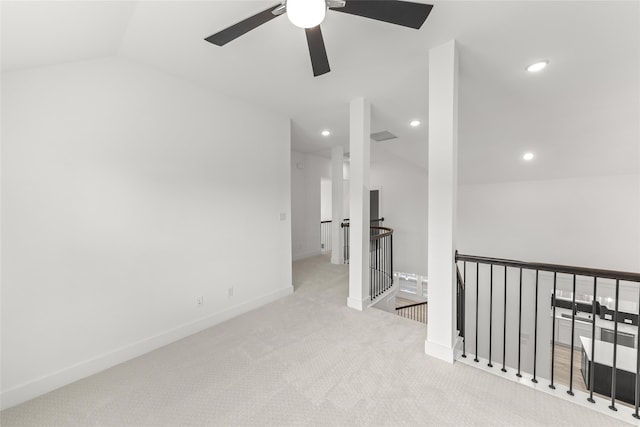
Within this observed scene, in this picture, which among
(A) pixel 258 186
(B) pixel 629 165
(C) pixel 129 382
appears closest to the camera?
(C) pixel 129 382

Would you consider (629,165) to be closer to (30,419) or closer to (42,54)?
(42,54)

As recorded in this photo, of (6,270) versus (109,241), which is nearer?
(6,270)

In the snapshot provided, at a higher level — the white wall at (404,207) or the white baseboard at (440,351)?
the white wall at (404,207)

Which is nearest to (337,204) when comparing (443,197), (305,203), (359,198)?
(305,203)

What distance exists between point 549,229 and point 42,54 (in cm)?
760

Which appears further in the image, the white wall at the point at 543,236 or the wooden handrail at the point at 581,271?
the white wall at the point at 543,236

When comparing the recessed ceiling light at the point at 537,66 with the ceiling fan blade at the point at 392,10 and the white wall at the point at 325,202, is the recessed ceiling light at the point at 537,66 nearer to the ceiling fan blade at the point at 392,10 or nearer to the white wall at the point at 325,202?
the ceiling fan blade at the point at 392,10

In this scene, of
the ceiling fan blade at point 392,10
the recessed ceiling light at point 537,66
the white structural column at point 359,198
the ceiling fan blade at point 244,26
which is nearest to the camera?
the ceiling fan blade at point 392,10

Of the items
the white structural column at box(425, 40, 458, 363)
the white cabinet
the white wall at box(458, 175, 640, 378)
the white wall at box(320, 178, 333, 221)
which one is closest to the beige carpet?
the white structural column at box(425, 40, 458, 363)

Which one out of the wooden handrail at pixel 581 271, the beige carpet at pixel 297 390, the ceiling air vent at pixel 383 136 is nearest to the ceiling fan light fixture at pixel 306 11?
the wooden handrail at pixel 581 271

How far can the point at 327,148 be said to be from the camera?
6.02 meters

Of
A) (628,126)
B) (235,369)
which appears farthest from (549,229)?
(235,369)

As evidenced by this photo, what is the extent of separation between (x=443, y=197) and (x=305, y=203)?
448 centimetres

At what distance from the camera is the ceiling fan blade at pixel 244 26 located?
1.45 meters
